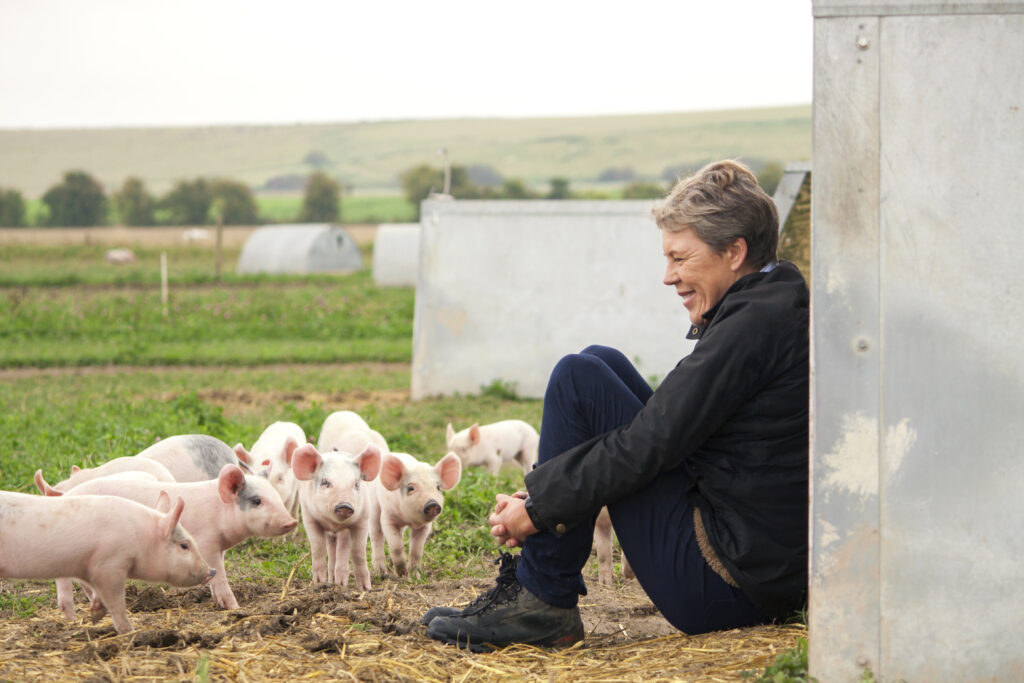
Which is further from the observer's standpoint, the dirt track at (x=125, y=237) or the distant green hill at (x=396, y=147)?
the distant green hill at (x=396, y=147)

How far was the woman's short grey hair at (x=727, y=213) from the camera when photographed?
3.37 m

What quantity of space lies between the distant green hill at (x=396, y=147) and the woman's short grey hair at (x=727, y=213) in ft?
235

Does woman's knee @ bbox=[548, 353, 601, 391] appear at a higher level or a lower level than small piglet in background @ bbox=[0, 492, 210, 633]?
higher

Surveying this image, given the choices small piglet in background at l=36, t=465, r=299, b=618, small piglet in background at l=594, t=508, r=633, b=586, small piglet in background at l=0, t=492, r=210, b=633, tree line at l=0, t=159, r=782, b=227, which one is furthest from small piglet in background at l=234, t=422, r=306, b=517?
tree line at l=0, t=159, r=782, b=227

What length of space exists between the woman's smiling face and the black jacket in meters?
0.07

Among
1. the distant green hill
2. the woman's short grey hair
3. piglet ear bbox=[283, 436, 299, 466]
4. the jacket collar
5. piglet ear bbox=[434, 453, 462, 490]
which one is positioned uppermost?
the distant green hill

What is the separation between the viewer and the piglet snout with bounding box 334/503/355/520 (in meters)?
4.54

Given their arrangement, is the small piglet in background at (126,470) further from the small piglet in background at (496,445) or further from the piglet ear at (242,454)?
the small piglet in background at (496,445)

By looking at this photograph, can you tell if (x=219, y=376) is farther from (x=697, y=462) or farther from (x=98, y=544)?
(x=697, y=462)

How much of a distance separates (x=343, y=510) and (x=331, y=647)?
106 cm

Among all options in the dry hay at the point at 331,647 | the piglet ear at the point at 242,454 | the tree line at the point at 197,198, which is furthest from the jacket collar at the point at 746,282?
the tree line at the point at 197,198

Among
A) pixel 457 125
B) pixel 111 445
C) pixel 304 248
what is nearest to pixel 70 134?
pixel 457 125

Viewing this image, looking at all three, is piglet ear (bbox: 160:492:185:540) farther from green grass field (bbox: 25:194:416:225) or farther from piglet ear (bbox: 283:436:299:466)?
green grass field (bbox: 25:194:416:225)

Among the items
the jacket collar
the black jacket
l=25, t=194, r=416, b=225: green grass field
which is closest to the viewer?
the black jacket
